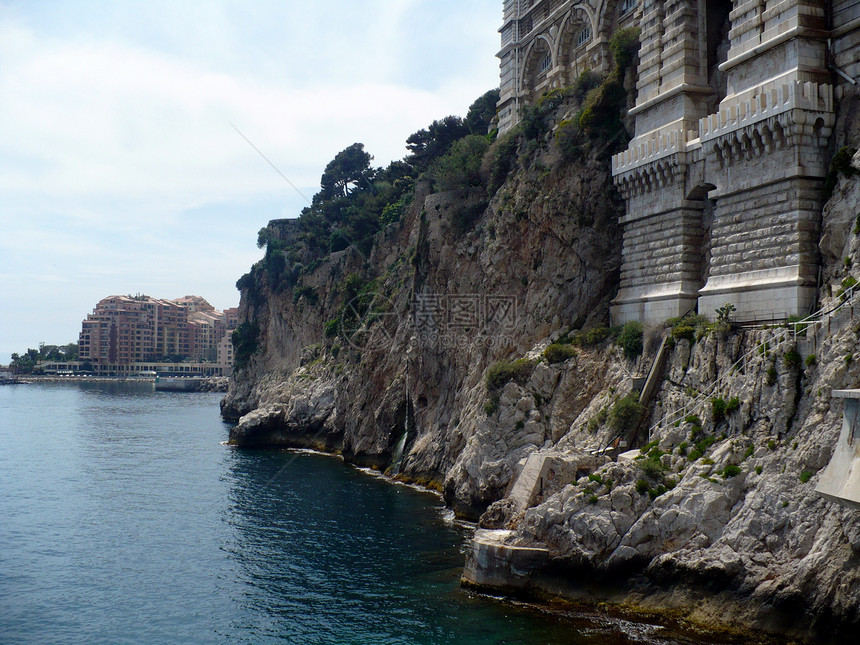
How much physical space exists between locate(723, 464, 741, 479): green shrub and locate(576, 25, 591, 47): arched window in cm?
2977

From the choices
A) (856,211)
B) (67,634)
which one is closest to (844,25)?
(856,211)

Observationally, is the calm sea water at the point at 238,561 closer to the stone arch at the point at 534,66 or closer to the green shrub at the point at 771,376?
the green shrub at the point at 771,376

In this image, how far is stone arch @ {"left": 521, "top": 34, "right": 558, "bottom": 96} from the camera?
47656mm

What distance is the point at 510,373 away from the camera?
116ft

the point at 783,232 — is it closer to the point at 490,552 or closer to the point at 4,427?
the point at 490,552

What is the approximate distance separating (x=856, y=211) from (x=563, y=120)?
59.5ft

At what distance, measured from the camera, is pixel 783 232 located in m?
25.4

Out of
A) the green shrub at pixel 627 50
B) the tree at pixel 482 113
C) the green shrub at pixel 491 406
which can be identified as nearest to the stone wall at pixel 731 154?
the green shrub at pixel 627 50

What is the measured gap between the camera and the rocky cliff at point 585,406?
20375mm

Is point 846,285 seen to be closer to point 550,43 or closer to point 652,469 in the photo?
point 652,469

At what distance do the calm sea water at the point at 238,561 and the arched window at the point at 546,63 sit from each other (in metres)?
27.7

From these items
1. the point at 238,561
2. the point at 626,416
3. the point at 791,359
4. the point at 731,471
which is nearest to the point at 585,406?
the point at 626,416

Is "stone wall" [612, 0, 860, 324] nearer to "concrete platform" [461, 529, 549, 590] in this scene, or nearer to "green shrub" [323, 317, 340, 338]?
"concrete platform" [461, 529, 549, 590]

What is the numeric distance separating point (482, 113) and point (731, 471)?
5139 centimetres
